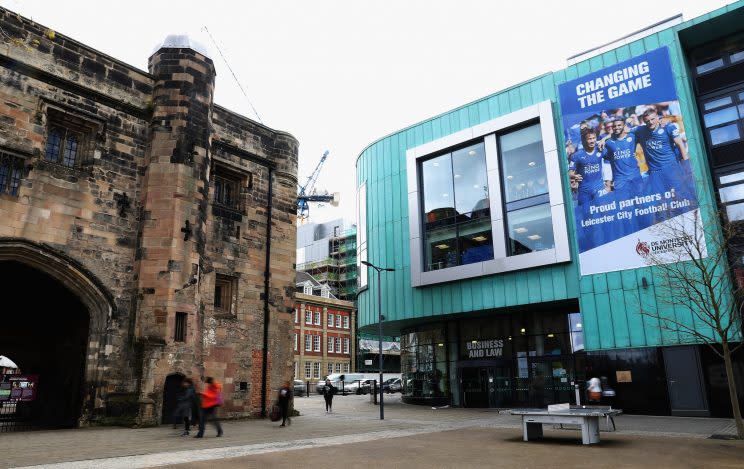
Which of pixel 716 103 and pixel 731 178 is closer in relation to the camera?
pixel 731 178

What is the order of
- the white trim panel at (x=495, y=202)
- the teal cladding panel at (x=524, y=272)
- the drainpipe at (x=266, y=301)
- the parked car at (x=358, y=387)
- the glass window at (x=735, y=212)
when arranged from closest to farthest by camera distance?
1. the drainpipe at (x=266, y=301)
2. the glass window at (x=735, y=212)
3. the teal cladding panel at (x=524, y=272)
4. the white trim panel at (x=495, y=202)
5. the parked car at (x=358, y=387)

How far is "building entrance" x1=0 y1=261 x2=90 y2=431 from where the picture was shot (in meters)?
17.4

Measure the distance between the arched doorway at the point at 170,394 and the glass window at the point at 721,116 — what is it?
2298cm

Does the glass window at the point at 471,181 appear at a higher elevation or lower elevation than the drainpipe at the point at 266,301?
higher

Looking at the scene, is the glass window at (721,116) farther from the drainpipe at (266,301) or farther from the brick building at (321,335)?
the brick building at (321,335)

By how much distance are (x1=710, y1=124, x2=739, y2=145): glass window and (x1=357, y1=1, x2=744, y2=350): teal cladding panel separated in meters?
1.00

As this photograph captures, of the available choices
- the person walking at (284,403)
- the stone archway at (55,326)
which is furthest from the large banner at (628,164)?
the stone archway at (55,326)

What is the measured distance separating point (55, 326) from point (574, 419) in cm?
1745

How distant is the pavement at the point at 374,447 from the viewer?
9.60 m

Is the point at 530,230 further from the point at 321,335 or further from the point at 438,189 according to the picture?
the point at 321,335

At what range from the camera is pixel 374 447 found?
11992mm

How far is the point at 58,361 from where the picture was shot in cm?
1869

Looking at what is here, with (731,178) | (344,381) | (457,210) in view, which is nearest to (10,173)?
(457,210)

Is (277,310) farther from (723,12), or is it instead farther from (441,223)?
(723,12)
